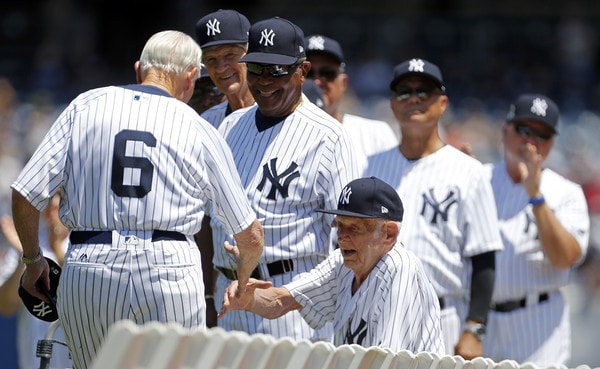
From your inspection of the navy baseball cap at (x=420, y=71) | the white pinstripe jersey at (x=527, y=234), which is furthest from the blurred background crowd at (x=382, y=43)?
the navy baseball cap at (x=420, y=71)

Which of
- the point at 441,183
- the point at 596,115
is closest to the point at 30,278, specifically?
the point at 441,183

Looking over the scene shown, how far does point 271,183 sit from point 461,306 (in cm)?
161

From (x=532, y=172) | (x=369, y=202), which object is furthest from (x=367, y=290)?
(x=532, y=172)

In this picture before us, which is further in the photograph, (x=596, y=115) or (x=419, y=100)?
(x=596, y=115)

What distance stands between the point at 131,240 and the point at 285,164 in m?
1.01

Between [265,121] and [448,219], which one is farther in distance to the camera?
[448,219]

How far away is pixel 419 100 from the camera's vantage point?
6.48 m

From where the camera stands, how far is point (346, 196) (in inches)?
193

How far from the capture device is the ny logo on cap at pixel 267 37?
5.40 m

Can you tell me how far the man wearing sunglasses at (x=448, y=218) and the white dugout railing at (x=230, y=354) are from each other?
223 cm

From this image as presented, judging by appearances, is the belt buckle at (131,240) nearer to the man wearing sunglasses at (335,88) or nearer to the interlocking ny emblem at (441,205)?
the interlocking ny emblem at (441,205)

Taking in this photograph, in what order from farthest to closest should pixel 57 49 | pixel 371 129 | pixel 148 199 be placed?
pixel 57 49
pixel 371 129
pixel 148 199

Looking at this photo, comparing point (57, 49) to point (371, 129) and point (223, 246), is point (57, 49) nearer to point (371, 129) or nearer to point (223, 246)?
point (371, 129)

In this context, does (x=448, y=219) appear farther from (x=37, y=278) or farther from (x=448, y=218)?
(x=37, y=278)
